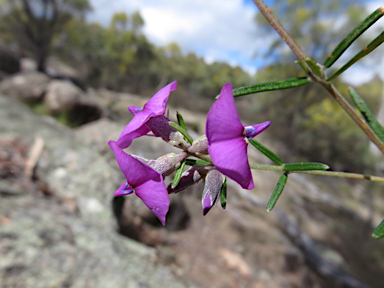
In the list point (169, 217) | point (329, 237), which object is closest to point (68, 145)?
point (169, 217)

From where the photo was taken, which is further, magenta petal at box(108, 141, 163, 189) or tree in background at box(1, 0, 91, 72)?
tree in background at box(1, 0, 91, 72)

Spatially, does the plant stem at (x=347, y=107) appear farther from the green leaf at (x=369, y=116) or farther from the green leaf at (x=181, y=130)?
the green leaf at (x=181, y=130)

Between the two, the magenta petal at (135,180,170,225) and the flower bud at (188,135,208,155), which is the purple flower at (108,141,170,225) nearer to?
the magenta petal at (135,180,170,225)

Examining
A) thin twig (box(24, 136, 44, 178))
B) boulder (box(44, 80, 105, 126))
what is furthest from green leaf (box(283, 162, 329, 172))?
boulder (box(44, 80, 105, 126))

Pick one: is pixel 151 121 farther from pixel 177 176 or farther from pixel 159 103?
pixel 177 176

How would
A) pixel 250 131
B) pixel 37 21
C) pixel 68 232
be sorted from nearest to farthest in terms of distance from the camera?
pixel 250 131
pixel 68 232
pixel 37 21

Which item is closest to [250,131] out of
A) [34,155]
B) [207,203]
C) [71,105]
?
[207,203]

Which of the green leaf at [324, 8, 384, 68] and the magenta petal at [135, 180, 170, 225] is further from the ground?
the green leaf at [324, 8, 384, 68]
